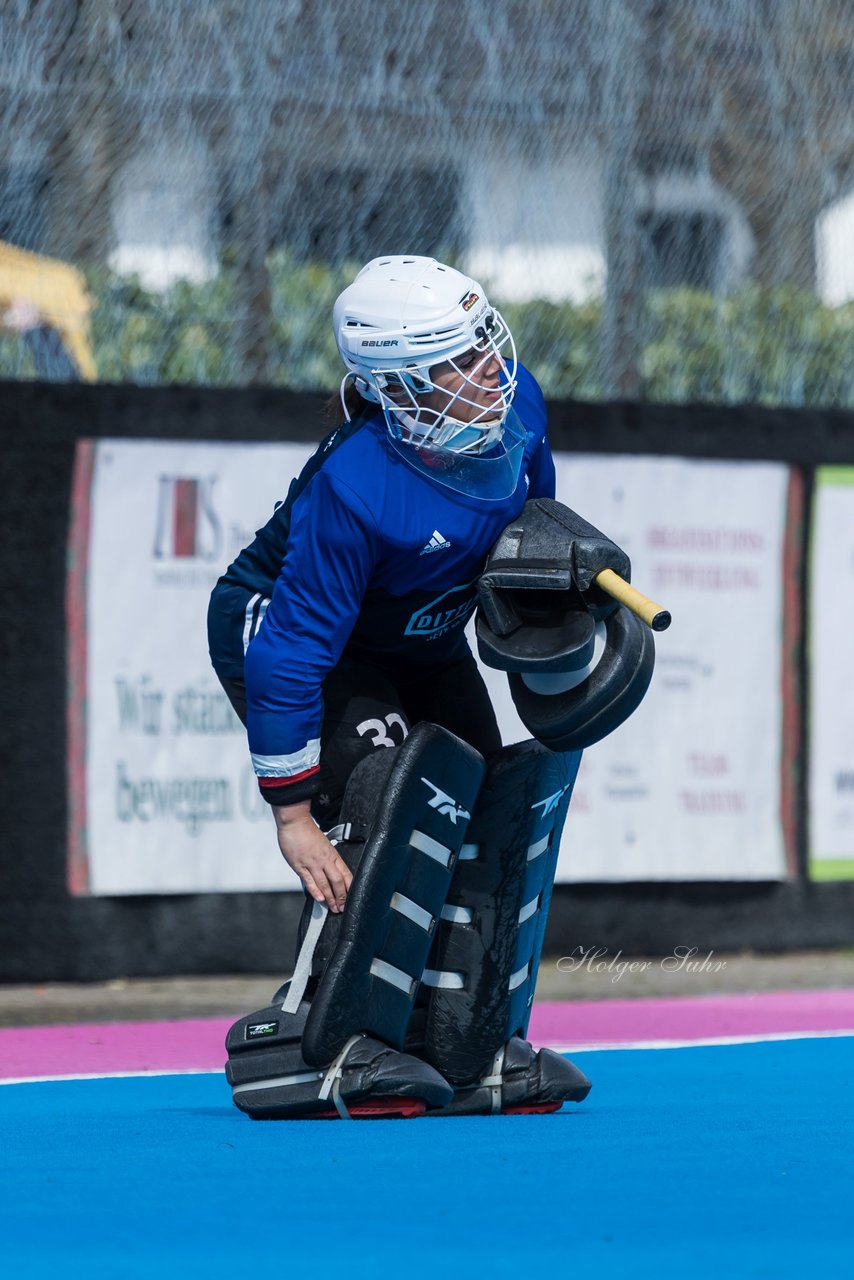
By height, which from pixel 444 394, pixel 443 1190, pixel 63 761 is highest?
pixel 444 394

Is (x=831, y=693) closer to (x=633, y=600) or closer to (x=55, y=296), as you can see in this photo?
(x=55, y=296)

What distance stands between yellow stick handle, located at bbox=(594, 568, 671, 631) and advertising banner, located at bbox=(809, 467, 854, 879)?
12.3 ft

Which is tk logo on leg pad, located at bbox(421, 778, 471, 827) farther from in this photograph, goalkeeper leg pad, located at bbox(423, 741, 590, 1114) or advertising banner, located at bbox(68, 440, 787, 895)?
advertising banner, located at bbox(68, 440, 787, 895)

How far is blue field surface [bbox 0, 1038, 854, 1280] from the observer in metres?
2.96

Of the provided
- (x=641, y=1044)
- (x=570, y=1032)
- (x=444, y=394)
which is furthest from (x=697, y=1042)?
(x=444, y=394)

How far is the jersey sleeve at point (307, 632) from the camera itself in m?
4.24

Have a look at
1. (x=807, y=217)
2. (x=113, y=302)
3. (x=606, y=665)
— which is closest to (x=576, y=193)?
(x=807, y=217)

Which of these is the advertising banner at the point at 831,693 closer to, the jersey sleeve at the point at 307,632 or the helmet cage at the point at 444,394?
the helmet cage at the point at 444,394

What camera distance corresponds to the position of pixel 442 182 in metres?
7.93

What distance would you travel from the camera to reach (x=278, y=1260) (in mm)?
2959

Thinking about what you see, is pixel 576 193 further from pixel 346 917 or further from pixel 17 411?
pixel 346 917

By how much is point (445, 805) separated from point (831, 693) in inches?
153

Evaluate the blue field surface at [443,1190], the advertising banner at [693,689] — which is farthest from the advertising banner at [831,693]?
the blue field surface at [443,1190]

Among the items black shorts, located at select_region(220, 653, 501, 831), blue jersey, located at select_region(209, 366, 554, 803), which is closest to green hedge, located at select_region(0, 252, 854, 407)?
black shorts, located at select_region(220, 653, 501, 831)
